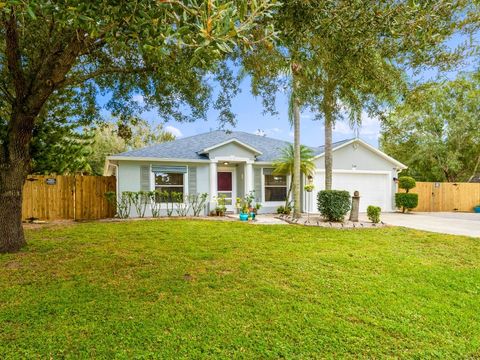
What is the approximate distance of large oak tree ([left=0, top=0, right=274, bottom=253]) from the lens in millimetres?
2330

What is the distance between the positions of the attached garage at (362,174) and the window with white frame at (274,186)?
1211mm

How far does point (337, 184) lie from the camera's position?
1553cm

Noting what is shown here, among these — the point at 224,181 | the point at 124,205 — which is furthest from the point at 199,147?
the point at 124,205

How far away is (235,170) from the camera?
49.9 ft

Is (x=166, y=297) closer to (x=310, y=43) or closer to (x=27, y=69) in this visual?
(x=310, y=43)

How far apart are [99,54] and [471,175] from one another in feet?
89.8

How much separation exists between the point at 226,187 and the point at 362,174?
7.57m

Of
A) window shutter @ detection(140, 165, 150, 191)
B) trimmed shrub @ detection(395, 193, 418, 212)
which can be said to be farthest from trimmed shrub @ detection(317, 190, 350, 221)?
window shutter @ detection(140, 165, 150, 191)

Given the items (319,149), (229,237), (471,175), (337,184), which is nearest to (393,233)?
(229,237)

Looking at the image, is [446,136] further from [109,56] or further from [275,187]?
[109,56]

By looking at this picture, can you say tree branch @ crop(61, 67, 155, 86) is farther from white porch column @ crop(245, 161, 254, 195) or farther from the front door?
the front door

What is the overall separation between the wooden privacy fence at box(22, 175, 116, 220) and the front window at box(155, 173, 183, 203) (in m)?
1.97

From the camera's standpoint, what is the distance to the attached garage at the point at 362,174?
1530 cm

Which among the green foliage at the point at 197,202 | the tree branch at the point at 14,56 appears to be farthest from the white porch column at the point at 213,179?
the tree branch at the point at 14,56
